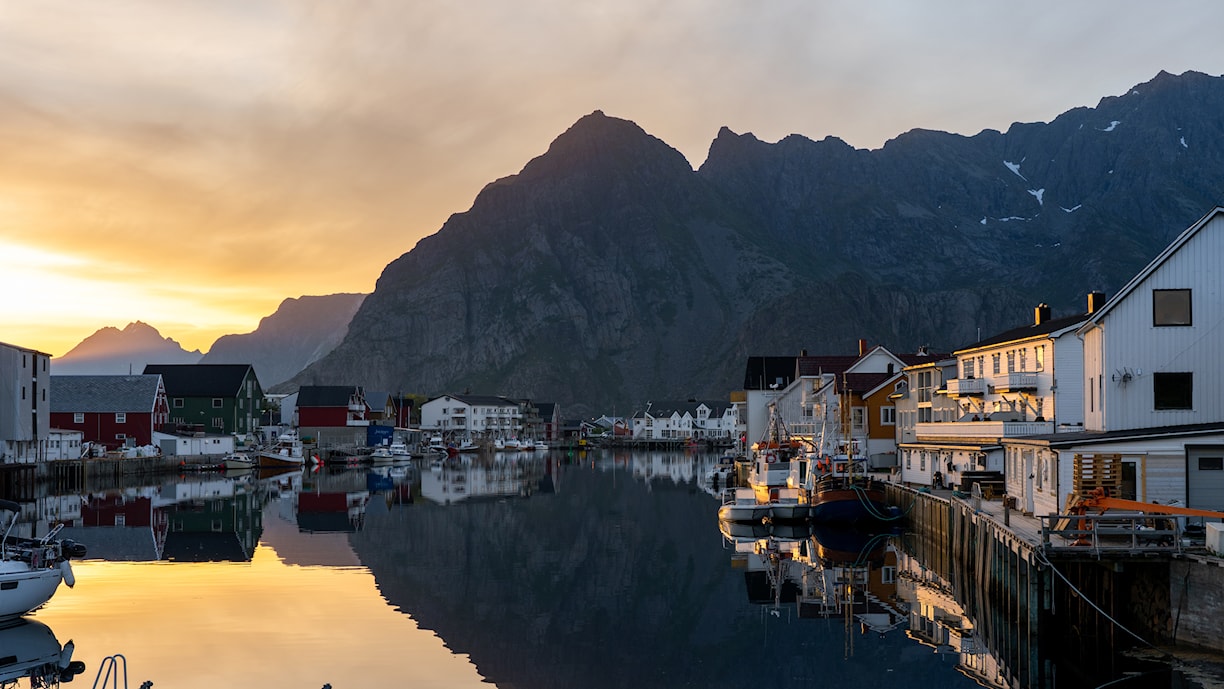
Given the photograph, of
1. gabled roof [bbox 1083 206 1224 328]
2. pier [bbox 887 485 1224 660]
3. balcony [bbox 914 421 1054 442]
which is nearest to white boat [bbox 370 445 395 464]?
balcony [bbox 914 421 1054 442]

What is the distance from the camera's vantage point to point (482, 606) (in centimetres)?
4300

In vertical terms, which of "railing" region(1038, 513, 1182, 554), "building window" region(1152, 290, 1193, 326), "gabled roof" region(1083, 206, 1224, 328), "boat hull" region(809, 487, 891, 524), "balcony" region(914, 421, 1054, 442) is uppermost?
"gabled roof" region(1083, 206, 1224, 328)

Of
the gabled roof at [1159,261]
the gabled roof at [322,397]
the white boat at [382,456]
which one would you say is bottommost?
the white boat at [382,456]

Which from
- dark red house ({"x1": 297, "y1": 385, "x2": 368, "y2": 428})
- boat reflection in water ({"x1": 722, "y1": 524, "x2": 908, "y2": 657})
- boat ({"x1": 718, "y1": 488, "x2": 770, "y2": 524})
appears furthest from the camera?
dark red house ({"x1": 297, "y1": 385, "x2": 368, "y2": 428})

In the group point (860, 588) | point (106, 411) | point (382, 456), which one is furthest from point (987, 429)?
point (382, 456)

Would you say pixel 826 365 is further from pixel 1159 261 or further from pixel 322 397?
pixel 322 397

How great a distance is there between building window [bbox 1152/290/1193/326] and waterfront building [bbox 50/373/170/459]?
113800 millimetres

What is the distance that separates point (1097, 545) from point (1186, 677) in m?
4.69

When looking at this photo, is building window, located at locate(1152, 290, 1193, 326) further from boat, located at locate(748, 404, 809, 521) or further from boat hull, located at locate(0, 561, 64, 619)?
boat hull, located at locate(0, 561, 64, 619)

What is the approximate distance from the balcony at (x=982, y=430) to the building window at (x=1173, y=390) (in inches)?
442

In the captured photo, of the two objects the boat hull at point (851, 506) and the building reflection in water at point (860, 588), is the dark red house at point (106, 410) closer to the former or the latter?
the building reflection in water at point (860, 588)

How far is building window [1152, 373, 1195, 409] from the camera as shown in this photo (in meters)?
41.1

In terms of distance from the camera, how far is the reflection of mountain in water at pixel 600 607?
3291cm

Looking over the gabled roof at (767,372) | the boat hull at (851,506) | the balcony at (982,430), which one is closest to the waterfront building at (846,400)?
the gabled roof at (767,372)
